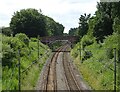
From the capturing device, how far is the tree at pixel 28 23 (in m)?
108

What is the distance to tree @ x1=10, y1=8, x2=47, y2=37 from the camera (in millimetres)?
108125

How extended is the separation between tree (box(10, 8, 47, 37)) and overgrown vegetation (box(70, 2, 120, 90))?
113ft

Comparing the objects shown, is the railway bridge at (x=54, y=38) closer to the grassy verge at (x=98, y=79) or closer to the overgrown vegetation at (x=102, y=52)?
the overgrown vegetation at (x=102, y=52)

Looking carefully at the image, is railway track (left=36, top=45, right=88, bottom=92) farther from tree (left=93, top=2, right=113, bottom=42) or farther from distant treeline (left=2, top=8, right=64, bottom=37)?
distant treeline (left=2, top=8, right=64, bottom=37)

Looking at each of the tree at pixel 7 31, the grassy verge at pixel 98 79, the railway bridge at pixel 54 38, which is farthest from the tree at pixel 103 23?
the railway bridge at pixel 54 38

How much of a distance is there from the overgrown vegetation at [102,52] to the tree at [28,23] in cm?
3450

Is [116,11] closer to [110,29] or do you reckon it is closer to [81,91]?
[110,29]

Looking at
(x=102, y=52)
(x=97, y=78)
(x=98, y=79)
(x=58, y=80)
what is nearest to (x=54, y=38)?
(x=102, y=52)

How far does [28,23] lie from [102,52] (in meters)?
58.7

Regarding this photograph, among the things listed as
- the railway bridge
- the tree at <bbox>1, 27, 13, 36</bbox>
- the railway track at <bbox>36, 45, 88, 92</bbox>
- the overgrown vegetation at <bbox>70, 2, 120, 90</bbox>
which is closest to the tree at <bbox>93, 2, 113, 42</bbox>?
the overgrown vegetation at <bbox>70, 2, 120, 90</bbox>

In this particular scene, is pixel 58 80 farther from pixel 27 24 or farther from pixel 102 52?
pixel 27 24

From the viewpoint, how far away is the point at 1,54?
3944 centimetres

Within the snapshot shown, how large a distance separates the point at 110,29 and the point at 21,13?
51.9 m

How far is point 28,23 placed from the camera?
109m
